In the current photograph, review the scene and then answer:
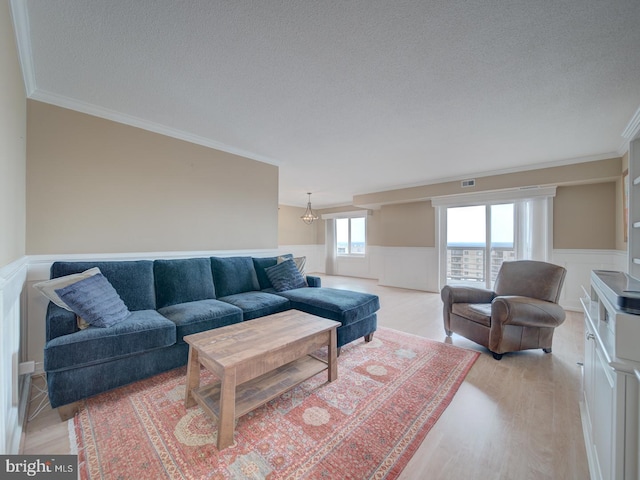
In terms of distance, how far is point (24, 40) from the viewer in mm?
1581

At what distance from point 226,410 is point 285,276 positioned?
2001mm

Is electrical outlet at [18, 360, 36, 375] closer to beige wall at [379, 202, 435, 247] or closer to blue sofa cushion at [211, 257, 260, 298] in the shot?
blue sofa cushion at [211, 257, 260, 298]

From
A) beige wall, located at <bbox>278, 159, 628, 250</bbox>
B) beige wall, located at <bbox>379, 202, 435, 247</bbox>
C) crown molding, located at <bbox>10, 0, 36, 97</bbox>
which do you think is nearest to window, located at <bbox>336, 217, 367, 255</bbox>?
beige wall, located at <bbox>379, 202, 435, 247</bbox>

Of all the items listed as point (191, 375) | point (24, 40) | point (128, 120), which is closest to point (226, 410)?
point (191, 375)

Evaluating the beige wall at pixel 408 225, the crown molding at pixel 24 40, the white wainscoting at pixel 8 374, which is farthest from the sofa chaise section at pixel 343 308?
the beige wall at pixel 408 225

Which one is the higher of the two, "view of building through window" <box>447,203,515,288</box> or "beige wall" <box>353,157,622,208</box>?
"beige wall" <box>353,157,622,208</box>

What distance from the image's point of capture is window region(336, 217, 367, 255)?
25.8ft

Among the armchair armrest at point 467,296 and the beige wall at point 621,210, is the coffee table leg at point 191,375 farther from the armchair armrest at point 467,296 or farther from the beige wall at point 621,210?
the beige wall at point 621,210

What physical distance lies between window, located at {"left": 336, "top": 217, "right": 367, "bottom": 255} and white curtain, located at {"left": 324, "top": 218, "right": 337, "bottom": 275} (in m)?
0.14

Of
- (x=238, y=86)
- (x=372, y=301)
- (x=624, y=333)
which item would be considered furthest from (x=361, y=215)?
(x=624, y=333)

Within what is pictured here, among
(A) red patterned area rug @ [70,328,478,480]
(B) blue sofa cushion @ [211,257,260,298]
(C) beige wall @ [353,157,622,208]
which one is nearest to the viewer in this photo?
(A) red patterned area rug @ [70,328,478,480]

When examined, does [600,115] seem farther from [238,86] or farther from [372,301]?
[238,86]

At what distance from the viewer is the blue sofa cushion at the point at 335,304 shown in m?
2.50

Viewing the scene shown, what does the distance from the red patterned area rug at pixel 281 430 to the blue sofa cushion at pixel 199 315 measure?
0.40 meters
